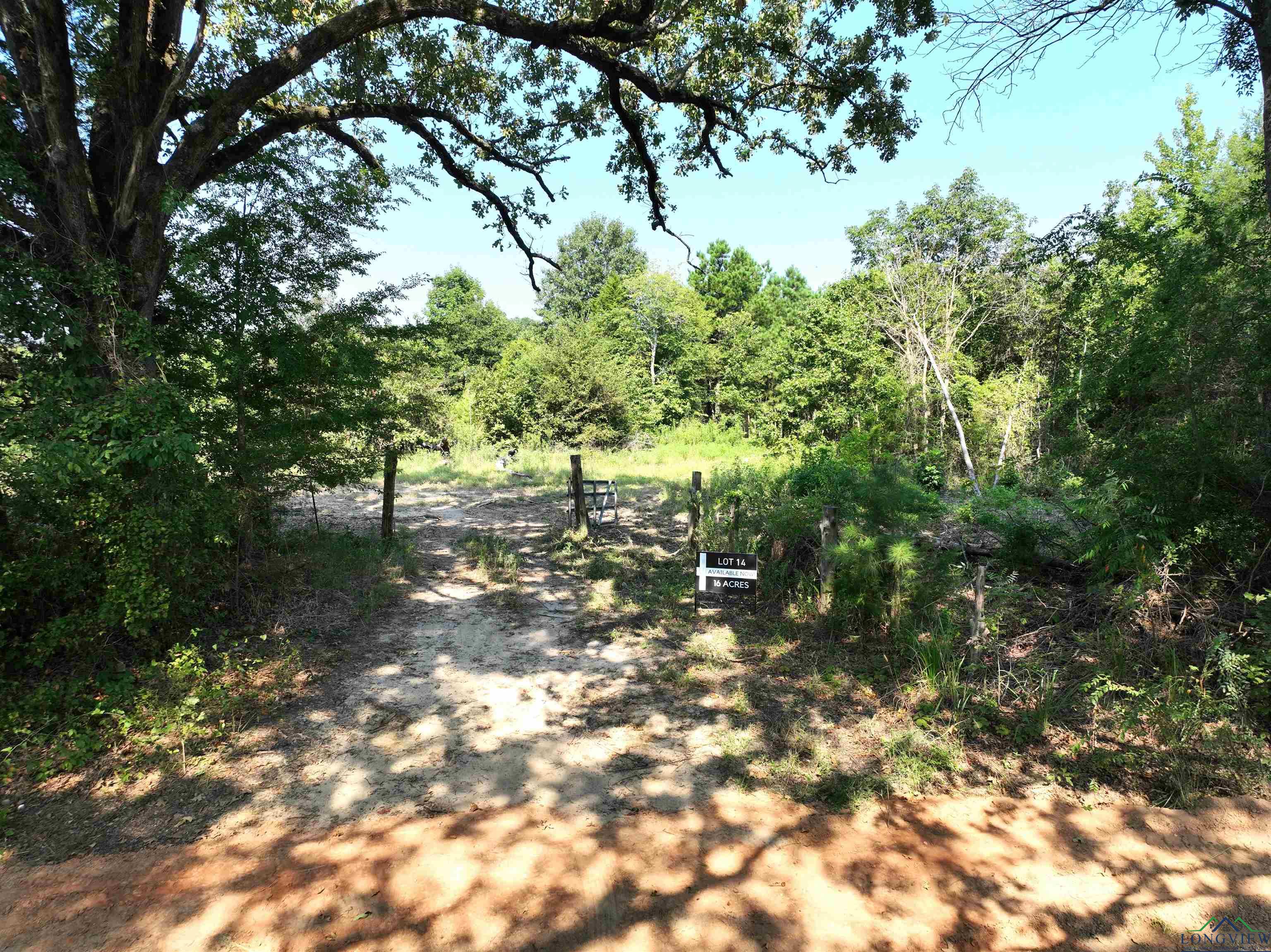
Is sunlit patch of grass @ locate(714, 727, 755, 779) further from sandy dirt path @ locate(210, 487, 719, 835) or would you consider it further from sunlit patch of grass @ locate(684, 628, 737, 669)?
sunlit patch of grass @ locate(684, 628, 737, 669)

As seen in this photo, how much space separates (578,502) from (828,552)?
5.34 metres

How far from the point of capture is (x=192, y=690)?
4801mm

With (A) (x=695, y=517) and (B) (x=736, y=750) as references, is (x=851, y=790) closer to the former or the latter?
(B) (x=736, y=750)

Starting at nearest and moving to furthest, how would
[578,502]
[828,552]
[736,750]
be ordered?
[736,750], [828,552], [578,502]

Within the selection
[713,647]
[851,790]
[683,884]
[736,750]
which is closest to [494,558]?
[713,647]

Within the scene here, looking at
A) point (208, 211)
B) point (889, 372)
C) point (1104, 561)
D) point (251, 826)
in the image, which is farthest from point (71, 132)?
point (889, 372)

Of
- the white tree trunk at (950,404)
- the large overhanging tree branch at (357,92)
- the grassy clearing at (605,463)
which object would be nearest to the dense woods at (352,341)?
the large overhanging tree branch at (357,92)

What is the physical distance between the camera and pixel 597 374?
24.8m

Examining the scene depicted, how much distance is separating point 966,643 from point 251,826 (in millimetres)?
5330

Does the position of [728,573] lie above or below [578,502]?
below

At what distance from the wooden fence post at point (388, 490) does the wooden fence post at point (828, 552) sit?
20.1ft

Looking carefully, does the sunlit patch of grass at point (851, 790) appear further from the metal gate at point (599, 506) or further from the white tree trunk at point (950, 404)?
the white tree trunk at point (950, 404)

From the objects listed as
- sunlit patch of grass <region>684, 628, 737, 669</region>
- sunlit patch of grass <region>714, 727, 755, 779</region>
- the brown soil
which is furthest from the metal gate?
the brown soil

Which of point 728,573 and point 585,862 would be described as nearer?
point 585,862
